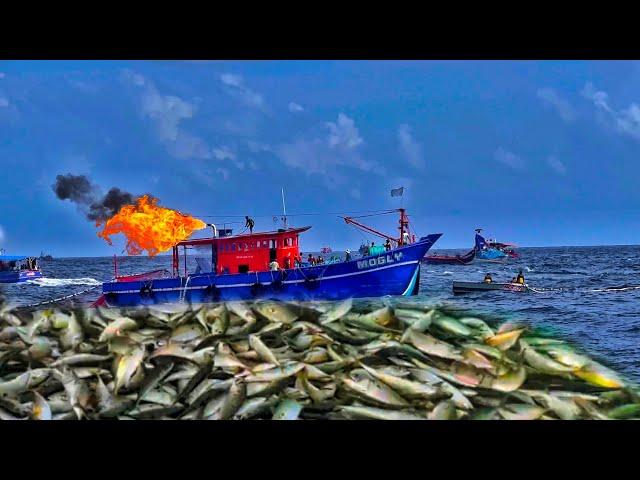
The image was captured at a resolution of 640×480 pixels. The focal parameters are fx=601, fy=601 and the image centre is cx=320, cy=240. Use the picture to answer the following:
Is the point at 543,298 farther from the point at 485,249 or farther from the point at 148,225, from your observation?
the point at 148,225

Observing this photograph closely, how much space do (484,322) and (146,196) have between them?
17.1 ft

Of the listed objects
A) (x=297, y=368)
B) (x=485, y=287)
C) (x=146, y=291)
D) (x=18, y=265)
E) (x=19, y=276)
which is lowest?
(x=297, y=368)

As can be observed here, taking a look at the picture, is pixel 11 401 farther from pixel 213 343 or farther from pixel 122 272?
pixel 122 272

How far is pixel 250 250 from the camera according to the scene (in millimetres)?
14547

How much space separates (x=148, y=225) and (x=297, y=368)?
14.1ft

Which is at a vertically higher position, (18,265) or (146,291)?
(18,265)

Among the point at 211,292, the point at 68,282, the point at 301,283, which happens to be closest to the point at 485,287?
the point at 301,283

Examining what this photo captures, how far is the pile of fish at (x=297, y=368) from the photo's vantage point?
246 inches

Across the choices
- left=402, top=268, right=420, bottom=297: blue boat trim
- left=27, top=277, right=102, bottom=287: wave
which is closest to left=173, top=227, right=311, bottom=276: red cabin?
left=402, top=268, right=420, bottom=297: blue boat trim

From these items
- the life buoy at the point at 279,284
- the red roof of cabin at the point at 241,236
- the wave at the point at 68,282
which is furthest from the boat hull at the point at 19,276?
the life buoy at the point at 279,284

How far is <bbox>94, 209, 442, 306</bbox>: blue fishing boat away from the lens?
43.1 feet

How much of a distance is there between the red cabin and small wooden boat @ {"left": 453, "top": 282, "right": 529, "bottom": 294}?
156 inches

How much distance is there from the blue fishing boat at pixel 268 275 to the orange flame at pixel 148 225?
2.91 m

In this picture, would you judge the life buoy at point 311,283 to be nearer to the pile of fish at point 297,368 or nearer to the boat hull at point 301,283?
the boat hull at point 301,283
